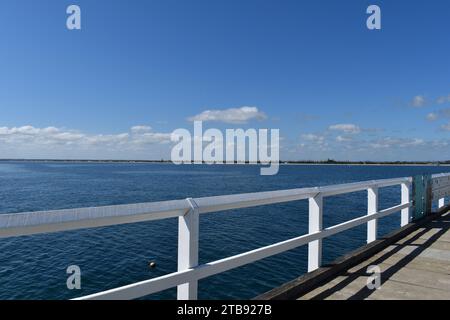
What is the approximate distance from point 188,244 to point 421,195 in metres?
8.42

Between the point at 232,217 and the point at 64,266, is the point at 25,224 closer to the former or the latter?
the point at 64,266

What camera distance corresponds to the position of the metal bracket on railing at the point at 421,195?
921 cm

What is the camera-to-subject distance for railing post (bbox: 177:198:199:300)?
10.8 feet

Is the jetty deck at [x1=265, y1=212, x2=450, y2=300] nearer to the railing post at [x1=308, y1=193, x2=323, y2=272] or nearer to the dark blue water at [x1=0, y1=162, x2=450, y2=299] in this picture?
the railing post at [x1=308, y1=193, x2=323, y2=272]

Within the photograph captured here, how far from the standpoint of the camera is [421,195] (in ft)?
30.9

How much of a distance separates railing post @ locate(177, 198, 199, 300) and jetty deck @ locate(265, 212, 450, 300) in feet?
4.07

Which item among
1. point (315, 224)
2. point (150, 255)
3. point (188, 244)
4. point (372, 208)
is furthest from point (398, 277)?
point (150, 255)

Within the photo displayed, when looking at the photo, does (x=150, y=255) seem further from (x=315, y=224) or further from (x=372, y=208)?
(x=315, y=224)

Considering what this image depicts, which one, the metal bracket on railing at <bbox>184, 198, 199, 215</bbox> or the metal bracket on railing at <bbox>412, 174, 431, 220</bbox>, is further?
the metal bracket on railing at <bbox>412, 174, 431, 220</bbox>

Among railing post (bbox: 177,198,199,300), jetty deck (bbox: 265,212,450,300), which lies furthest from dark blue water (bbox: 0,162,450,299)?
railing post (bbox: 177,198,199,300)

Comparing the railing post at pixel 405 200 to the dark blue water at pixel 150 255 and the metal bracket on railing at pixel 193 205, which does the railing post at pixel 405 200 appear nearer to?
the dark blue water at pixel 150 255

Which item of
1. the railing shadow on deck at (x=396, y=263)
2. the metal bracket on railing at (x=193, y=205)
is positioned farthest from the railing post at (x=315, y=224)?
the metal bracket on railing at (x=193, y=205)

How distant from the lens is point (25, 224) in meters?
2.20
